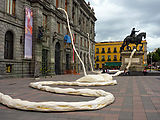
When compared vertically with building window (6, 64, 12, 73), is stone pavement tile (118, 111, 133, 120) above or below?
below

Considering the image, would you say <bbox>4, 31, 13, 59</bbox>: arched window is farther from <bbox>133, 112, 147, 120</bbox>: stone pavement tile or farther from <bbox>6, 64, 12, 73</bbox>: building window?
<bbox>133, 112, 147, 120</bbox>: stone pavement tile

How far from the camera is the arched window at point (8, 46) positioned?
1833 centimetres

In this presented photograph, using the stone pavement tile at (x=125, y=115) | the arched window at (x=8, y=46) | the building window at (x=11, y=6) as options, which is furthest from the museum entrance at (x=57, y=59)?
the stone pavement tile at (x=125, y=115)

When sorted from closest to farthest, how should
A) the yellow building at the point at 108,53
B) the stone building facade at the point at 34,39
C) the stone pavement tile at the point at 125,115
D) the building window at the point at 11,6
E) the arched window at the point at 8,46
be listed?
the stone pavement tile at the point at 125,115 < the stone building facade at the point at 34,39 < the arched window at the point at 8,46 < the building window at the point at 11,6 < the yellow building at the point at 108,53

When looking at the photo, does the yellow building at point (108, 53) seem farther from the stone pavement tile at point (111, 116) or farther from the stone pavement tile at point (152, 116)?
the stone pavement tile at point (111, 116)

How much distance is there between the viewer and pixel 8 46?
61.4ft

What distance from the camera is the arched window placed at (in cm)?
1833

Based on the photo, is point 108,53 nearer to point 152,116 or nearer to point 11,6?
point 11,6

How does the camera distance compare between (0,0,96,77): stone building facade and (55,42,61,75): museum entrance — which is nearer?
(0,0,96,77): stone building facade

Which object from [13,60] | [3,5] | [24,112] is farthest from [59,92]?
[3,5]

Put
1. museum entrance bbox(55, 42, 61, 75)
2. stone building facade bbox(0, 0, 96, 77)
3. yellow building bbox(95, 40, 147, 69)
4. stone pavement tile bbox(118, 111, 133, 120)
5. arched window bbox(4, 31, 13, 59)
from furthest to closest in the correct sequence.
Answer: yellow building bbox(95, 40, 147, 69) → museum entrance bbox(55, 42, 61, 75) → arched window bbox(4, 31, 13, 59) → stone building facade bbox(0, 0, 96, 77) → stone pavement tile bbox(118, 111, 133, 120)

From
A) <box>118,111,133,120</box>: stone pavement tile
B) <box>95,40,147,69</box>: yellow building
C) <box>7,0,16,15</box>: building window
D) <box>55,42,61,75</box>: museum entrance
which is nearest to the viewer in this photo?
<box>118,111,133,120</box>: stone pavement tile

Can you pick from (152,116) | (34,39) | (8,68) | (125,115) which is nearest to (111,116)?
(125,115)

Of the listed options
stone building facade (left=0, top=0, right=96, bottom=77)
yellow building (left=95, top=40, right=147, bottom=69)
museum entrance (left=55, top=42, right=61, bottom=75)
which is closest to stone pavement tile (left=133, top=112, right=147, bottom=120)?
stone building facade (left=0, top=0, right=96, bottom=77)
